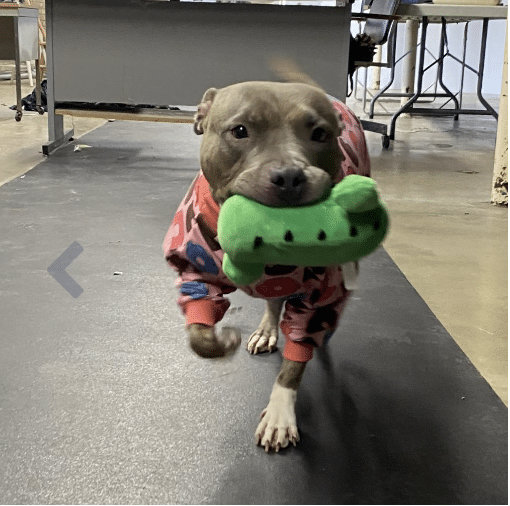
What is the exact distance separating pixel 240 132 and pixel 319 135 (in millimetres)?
136

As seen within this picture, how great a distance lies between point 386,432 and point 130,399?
543 mm

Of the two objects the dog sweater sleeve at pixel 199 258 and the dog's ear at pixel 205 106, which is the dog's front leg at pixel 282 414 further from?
the dog's ear at pixel 205 106

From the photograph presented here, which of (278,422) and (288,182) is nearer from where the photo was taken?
(288,182)

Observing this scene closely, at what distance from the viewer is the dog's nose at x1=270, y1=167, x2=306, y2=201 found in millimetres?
1032

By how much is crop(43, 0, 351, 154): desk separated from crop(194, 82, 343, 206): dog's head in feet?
10.0

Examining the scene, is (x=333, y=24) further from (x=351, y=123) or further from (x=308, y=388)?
(x=308, y=388)

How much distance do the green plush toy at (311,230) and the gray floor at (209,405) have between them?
444 mm

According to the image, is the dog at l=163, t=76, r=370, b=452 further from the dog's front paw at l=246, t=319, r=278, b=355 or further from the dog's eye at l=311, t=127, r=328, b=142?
the dog's front paw at l=246, t=319, r=278, b=355

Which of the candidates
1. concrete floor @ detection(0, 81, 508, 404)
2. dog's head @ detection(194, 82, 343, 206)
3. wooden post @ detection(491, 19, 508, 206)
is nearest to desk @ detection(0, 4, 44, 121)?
concrete floor @ detection(0, 81, 508, 404)

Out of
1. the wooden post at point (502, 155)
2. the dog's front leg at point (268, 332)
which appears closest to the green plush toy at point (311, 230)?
the dog's front leg at point (268, 332)

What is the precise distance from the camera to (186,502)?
1.17m

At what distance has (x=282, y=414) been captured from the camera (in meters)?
1.39

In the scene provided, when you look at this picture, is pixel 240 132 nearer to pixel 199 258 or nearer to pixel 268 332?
pixel 199 258

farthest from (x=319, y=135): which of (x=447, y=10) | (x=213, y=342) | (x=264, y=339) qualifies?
(x=447, y=10)
